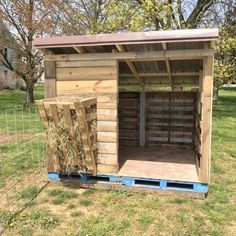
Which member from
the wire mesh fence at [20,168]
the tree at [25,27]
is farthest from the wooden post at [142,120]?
the tree at [25,27]

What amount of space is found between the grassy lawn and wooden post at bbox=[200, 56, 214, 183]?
52 cm

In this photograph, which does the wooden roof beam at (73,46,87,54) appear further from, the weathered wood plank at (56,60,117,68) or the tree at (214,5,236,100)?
the tree at (214,5,236,100)

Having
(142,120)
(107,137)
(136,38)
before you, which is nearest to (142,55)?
(136,38)

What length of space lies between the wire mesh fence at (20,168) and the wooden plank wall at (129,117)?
2.24 meters

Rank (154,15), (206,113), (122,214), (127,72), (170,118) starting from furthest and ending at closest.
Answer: (154,15) < (170,118) < (127,72) < (206,113) < (122,214)

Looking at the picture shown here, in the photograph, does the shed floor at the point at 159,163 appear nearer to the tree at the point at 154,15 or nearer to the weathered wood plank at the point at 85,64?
the weathered wood plank at the point at 85,64

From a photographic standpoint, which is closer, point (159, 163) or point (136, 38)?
point (136, 38)

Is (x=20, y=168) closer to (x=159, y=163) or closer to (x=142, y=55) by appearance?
(x=159, y=163)

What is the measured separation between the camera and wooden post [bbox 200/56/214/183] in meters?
4.59

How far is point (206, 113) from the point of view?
4.67m

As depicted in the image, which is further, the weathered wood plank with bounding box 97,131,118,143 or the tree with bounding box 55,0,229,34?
the tree with bounding box 55,0,229,34

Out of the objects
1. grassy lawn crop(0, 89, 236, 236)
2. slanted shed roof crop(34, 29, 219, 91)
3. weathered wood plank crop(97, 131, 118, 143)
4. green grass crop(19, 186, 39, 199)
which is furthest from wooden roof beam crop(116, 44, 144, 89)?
green grass crop(19, 186, 39, 199)

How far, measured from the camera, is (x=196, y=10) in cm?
1517

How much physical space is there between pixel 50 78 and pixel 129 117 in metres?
3.38
